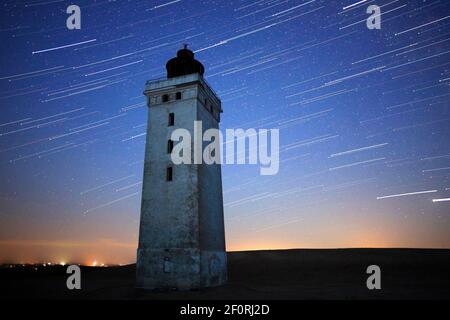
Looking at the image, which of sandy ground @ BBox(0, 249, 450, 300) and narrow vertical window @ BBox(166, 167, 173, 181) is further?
narrow vertical window @ BBox(166, 167, 173, 181)

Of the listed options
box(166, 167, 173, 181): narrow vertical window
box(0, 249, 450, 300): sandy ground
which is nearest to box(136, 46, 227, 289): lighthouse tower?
box(166, 167, 173, 181): narrow vertical window

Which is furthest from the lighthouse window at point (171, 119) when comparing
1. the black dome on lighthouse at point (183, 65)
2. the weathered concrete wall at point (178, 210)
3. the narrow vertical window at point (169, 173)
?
the black dome on lighthouse at point (183, 65)

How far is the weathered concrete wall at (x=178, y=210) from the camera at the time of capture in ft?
61.6

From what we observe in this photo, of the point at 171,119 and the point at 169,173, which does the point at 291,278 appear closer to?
the point at 169,173

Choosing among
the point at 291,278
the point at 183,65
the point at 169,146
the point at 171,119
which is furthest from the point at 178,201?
the point at 291,278

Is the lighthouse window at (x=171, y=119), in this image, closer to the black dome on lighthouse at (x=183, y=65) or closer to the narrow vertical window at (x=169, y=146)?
the narrow vertical window at (x=169, y=146)

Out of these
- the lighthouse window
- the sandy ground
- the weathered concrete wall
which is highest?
the lighthouse window

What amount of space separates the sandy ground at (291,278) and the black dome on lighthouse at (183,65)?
1573 centimetres

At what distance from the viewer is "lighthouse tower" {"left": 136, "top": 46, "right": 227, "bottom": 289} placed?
1881cm

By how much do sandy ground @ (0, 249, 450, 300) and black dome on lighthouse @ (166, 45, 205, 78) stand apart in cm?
1573

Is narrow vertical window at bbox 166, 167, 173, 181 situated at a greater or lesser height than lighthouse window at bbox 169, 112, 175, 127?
lesser

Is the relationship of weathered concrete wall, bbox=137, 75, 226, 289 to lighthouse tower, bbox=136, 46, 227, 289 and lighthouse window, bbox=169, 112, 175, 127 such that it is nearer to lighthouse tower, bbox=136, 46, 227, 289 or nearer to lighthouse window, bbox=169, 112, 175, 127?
lighthouse tower, bbox=136, 46, 227, 289
